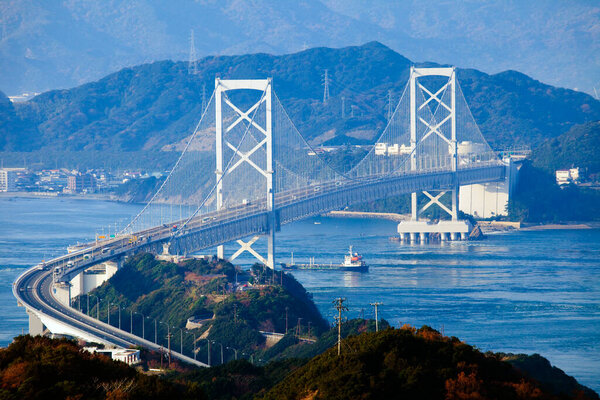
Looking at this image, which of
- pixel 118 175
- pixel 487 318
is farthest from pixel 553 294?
pixel 118 175

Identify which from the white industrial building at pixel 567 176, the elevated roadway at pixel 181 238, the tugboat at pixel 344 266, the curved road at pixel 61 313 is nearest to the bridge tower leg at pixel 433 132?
the elevated roadway at pixel 181 238

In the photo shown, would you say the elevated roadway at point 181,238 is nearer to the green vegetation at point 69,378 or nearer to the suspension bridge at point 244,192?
the suspension bridge at point 244,192

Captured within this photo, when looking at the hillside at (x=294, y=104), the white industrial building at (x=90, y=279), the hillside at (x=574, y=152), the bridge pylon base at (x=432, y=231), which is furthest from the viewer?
the hillside at (x=294, y=104)

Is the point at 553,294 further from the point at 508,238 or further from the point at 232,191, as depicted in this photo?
the point at 508,238

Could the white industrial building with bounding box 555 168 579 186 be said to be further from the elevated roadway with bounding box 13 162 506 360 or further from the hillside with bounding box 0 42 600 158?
the hillside with bounding box 0 42 600 158

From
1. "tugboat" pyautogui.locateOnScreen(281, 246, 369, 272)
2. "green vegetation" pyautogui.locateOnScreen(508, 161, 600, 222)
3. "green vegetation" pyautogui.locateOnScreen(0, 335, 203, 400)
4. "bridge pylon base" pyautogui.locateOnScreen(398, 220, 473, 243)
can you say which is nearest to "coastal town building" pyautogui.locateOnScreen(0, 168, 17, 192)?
"green vegetation" pyautogui.locateOnScreen(508, 161, 600, 222)

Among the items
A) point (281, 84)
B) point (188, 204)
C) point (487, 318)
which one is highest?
point (281, 84)

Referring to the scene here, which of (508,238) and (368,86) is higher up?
(368,86)
